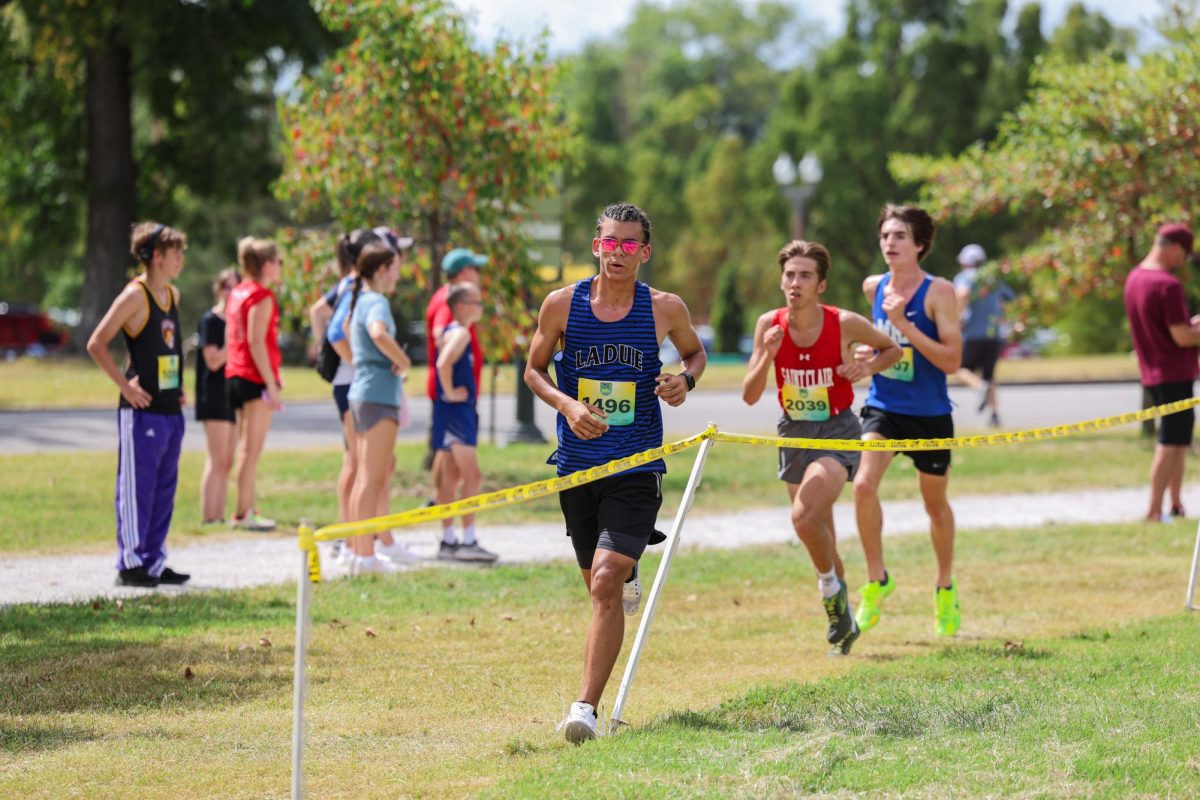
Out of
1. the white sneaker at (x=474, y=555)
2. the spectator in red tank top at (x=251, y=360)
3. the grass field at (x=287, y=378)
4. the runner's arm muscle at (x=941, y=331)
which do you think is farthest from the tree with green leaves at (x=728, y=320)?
the runner's arm muscle at (x=941, y=331)

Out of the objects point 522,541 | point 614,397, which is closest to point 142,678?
point 614,397

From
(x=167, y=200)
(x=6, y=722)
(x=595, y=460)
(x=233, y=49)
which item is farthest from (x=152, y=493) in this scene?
(x=167, y=200)

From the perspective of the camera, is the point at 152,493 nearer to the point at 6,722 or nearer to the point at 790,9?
the point at 6,722

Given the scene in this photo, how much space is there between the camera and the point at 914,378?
8.34 m

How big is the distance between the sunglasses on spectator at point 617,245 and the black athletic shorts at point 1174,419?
708 cm

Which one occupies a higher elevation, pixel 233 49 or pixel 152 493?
pixel 233 49

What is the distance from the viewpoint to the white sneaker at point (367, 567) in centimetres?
1009

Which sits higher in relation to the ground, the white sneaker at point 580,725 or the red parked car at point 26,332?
the red parked car at point 26,332

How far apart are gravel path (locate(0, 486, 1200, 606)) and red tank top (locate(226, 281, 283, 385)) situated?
1.23 m

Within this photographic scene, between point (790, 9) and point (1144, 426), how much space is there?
7706cm

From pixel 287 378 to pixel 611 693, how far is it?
27.0 metres

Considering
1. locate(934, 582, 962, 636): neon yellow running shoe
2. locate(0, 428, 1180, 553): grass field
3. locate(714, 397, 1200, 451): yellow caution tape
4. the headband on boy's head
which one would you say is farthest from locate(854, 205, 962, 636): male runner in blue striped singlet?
locate(0, 428, 1180, 553): grass field

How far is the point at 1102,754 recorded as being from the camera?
5.25 metres

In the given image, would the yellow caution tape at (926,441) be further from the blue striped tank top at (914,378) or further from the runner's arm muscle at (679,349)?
the runner's arm muscle at (679,349)
